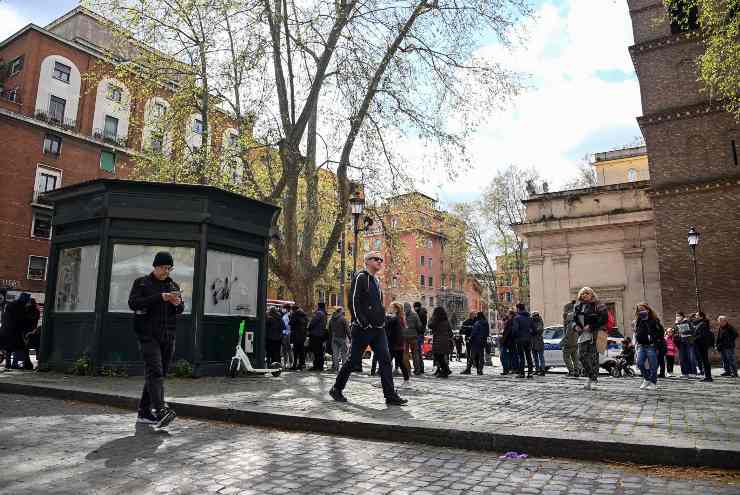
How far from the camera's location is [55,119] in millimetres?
39562

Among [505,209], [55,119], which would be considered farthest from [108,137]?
[505,209]

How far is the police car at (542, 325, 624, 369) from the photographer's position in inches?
677

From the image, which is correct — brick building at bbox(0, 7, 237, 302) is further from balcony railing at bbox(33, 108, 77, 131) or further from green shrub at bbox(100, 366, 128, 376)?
green shrub at bbox(100, 366, 128, 376)

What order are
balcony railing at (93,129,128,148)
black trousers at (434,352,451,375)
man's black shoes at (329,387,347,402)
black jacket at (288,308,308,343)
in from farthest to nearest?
balcony railing at (93,129,128,148) → black jacket at (288,308,308,343) → black trousers at (434,352,451,375) → man's black shoes at (329,387,347,402)

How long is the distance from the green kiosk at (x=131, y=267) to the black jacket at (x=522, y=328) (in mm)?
7372

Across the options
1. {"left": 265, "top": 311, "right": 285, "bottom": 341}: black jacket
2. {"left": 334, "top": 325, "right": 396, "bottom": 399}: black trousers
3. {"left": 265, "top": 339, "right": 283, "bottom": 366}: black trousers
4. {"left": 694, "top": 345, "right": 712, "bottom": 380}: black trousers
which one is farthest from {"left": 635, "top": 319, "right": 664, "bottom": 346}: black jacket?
{"left": 265, "top": 339, "right": 283, "bottom": 366}: black trousers

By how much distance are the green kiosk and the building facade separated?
22.4 m

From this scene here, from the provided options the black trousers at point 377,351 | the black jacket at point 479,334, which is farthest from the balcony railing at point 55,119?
the black trousers at point 377,351

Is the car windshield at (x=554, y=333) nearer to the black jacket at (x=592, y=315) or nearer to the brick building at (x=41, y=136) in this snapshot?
the black jacket at (x=592, y=315)

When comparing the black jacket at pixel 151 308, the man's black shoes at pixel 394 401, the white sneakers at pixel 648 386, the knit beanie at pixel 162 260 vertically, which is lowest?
the white sneakers at pixel 648 386

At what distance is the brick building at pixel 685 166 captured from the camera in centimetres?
2364

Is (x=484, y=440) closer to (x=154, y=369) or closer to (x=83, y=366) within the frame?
(x=154, y=369)

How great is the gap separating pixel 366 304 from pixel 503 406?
2.35 m

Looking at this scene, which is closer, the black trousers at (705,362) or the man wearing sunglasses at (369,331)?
the man wearing sunglasses at (369,331)
